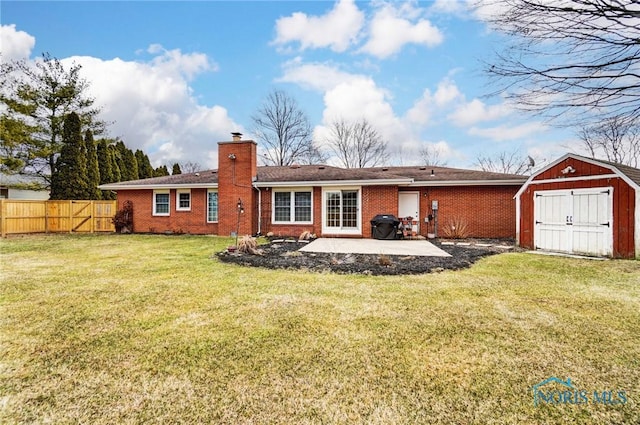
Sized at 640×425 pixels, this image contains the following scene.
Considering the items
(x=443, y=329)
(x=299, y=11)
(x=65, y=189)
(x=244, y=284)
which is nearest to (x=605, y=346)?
(x=443, y=329)

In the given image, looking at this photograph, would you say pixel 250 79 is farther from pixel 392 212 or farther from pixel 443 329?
pixel 443 329

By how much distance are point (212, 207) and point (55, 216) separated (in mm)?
9341

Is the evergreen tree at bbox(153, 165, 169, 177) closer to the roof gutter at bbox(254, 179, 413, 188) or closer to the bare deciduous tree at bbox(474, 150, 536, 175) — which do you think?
the roof gutter at bbox(254, 179, 413, 188)

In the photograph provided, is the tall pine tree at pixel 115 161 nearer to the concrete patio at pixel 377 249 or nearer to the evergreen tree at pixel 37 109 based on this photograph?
the evergreen tree at pixel 37 109

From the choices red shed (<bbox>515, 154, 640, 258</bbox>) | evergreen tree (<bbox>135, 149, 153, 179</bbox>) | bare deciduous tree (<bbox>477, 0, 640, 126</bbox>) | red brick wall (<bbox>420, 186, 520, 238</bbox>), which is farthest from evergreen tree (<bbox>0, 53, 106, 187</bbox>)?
red shed (<bbox>515, 154, 640, 258</bbox>)

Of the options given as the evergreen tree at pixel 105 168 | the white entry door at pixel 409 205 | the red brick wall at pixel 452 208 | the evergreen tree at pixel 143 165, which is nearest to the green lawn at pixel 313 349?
the red brick wall at pixel 452 208

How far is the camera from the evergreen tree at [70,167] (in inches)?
707

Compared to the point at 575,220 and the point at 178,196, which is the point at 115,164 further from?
the point at 575,220

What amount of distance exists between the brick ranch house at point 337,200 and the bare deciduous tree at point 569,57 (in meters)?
8.24

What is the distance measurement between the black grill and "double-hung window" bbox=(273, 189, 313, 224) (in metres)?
3.10

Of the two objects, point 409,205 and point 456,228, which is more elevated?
point 409,205

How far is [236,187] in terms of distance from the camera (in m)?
14.3

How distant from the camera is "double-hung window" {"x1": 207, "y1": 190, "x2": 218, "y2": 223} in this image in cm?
1546

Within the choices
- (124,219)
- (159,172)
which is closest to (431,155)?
(159,172)
